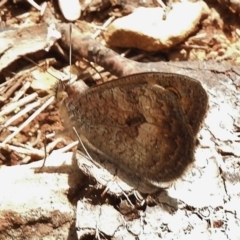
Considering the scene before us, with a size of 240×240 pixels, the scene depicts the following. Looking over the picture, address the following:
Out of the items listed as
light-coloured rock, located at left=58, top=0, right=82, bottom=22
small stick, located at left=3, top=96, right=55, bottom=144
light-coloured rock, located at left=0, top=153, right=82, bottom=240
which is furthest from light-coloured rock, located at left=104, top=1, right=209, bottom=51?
light-coloured rock, located at left=0, top=153, right=82, bottom=240

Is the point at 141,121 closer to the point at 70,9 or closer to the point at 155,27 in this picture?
the point at 155,27

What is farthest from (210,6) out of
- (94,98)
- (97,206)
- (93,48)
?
(97,206)

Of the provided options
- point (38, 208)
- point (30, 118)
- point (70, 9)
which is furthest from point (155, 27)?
point (38, 208)

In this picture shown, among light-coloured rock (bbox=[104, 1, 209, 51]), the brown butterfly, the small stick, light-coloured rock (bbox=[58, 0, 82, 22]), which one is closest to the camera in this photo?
the brown butterfly

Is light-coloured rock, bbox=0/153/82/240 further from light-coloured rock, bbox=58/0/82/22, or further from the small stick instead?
light-coloured rock, bbox=58/0/82/22

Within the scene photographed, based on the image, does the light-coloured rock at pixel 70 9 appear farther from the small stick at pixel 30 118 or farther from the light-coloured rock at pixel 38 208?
the light-coloured rock at pixel 38 208

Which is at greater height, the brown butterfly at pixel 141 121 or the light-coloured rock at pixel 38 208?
the brown butterfly at pixel 141 121

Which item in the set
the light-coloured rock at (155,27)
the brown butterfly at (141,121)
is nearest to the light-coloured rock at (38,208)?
the brown butterfly at (141,121)
